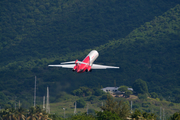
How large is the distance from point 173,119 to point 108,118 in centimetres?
3090

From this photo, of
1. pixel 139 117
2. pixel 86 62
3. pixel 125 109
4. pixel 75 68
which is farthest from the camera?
pixel 125 109

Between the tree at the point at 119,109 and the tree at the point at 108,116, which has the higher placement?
the tree at the point at 119,109

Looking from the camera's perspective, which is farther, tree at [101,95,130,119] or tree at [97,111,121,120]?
tree at [101,95,130,119]

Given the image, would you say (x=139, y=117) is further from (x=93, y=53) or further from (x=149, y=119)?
(x=93, y=53)

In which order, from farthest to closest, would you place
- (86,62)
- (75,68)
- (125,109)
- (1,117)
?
1. (1,117)
2. (125,109)
3. (86,62)
4. (75,68)

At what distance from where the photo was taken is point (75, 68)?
11444 cm

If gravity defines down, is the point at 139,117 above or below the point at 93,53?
below

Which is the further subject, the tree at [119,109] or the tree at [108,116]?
the tree at [119,109]

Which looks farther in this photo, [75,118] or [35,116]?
[35,116]

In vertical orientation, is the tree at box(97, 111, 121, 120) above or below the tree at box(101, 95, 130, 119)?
below

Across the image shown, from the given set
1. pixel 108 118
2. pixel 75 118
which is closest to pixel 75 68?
pixel 108 118

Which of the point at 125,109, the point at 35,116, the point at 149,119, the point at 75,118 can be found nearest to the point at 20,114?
the point at 35,116

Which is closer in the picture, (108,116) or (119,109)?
(108,116)

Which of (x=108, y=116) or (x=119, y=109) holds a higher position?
(x=119, y=109)
